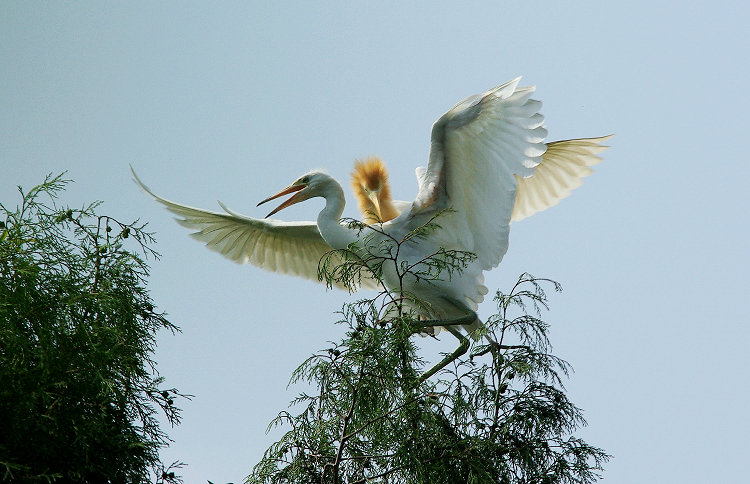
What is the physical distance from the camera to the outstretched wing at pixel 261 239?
689cm

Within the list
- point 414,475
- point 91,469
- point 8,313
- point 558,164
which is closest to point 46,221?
point 8,313

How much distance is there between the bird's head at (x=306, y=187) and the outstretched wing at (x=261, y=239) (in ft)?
1.23

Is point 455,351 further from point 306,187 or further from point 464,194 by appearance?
point 306,187

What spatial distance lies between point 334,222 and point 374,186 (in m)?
0.66

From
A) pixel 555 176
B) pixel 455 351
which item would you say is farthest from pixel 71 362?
pixel 555 176

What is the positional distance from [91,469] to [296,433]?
82cm

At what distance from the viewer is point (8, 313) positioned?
143 inches

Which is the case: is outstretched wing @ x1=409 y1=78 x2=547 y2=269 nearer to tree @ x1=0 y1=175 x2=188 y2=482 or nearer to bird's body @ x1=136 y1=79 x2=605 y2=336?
bird's body @ x1=136 y1=79 x2=605 y2=336

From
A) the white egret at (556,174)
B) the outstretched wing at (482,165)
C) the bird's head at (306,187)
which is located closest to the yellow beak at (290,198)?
the bird's head at (306,187)

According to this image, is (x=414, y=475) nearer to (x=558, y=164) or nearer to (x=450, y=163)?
(x=450, y=163)

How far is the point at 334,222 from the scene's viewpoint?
239 inches

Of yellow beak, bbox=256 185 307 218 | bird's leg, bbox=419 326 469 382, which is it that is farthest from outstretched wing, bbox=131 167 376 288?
bird's leg, bbox=419 326 469 382

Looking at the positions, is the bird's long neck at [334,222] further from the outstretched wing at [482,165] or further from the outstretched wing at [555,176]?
the outstretched wing at [555,176]

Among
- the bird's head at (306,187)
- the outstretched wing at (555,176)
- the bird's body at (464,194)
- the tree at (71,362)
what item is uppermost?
the outstretched wing at (555,176)
